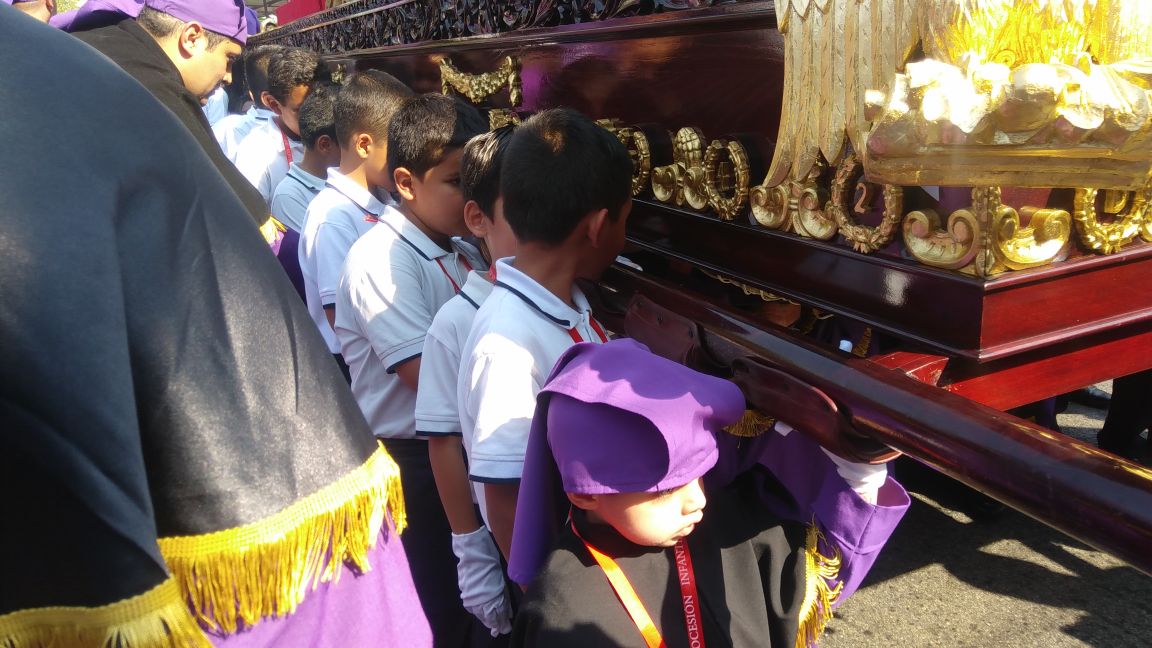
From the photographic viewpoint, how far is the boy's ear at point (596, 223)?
1325mm

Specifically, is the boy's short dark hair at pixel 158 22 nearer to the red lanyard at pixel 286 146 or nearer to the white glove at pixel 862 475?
the red lanyard at pixel 286 146

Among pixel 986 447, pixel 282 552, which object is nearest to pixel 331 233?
pixel 282 552

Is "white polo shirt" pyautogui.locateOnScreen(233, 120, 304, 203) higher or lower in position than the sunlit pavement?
higher

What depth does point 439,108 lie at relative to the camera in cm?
180

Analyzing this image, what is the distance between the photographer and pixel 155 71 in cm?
210

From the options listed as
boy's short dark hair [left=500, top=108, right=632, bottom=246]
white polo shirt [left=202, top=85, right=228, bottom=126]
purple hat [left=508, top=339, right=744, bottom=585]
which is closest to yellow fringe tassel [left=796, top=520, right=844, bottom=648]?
purple hat [left=508, top=339, right=744, bottom=585]

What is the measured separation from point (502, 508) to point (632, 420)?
0.41 metres

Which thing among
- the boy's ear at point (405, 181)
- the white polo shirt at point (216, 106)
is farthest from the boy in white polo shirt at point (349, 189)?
the white polo shirt at point (216, 106)

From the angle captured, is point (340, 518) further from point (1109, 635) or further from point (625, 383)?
point (1109, 635)

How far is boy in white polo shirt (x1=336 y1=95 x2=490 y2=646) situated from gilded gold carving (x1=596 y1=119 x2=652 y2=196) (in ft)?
1.24

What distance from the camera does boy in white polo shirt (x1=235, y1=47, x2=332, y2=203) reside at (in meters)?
3.28

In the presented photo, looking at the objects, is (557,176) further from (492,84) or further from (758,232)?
(492,84)

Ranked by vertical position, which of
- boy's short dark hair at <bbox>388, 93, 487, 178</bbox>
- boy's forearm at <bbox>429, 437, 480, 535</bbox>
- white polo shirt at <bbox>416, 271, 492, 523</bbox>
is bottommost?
boy's forearm at <bbox>429, 437, 480, 535</bbox>

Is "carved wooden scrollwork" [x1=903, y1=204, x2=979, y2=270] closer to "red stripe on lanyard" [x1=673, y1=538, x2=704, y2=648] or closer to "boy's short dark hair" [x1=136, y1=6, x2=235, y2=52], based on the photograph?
"red stripe on lanyard" [x1=673, y1=538, x2=704, y2=648]
